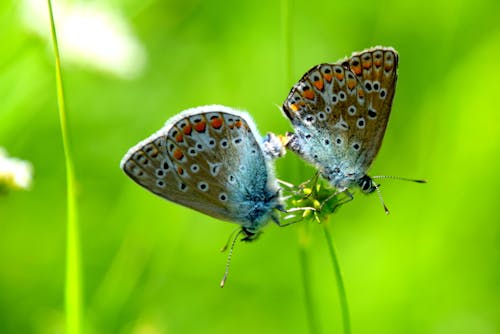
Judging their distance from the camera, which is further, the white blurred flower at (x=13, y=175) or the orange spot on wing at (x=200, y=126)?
the orange spot on wing at (x=200, y=126)

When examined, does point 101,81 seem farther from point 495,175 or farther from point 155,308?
point 495,175

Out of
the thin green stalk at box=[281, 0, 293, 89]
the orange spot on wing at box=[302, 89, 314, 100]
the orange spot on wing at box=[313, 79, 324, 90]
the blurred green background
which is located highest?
the thin green stalk at box=[281, 0, 293, 89]

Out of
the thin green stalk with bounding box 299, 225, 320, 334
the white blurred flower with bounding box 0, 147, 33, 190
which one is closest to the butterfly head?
the thin green stalk with bounding box 299, 225, 320, 334

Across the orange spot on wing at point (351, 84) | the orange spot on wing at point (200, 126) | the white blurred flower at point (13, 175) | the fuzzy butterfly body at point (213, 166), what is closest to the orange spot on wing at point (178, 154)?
the fuzzy butterfly body at point (213, 166)

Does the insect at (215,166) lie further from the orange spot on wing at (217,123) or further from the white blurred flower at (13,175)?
the white blurred flower at (13,175)

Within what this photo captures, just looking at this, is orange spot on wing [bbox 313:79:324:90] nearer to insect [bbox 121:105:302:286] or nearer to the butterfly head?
insect [bbox 121:105:302:286]

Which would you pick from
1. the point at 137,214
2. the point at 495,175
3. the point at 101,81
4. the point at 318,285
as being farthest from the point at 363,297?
the point at 101,81

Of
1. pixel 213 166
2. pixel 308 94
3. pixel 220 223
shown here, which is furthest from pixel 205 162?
pixel 220 223
